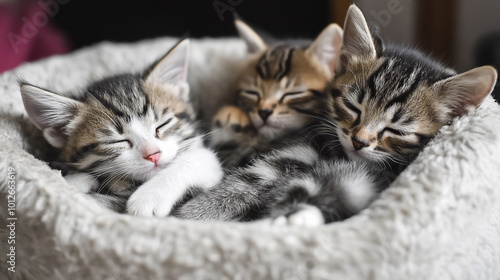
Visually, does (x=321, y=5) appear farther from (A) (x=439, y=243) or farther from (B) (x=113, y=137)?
(A) (x=439, y=243)

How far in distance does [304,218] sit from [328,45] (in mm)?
752

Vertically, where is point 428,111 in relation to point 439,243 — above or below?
above

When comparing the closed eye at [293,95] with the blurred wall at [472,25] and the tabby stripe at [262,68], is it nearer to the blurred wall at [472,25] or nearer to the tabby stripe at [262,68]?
the tabby stripe at [262,68]

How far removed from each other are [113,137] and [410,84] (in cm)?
82

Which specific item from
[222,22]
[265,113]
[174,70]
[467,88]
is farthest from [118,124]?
[222,22]

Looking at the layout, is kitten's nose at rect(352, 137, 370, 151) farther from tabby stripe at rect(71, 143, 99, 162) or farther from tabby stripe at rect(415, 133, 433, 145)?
tabby stripe at rect(71, 143, 99, 162)

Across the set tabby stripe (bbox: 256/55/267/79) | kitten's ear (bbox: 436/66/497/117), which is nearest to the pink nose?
tabby stripe (bbox: 256/55/267/79)

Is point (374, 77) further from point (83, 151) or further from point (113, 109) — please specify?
point (83, 151)

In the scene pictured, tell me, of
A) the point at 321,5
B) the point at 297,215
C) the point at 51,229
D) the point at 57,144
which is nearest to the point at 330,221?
the point at 297,215

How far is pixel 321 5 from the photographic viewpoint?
7.27 ft

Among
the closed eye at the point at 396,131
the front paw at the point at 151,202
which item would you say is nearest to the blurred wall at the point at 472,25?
the closed eye at the point at 396,131

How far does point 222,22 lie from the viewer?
7.87ft

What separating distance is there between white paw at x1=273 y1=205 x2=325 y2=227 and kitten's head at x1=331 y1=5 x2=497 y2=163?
0.27 metres

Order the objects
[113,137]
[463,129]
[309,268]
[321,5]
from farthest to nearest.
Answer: [321,5]
[113,137]
[463,129]
[309,268]
